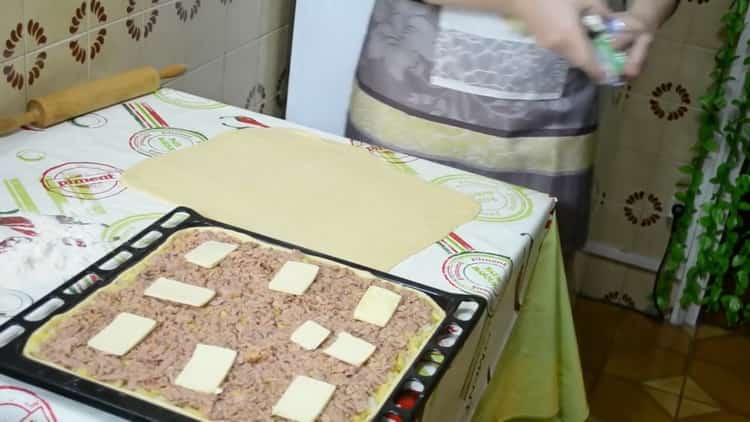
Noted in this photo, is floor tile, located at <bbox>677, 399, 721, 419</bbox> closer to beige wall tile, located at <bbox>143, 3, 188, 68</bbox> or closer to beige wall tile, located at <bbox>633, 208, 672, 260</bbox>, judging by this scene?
beige wall tile, located at <bbox>633, 208, 672, 260</bbox>

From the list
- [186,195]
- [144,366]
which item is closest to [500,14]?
[186,195]

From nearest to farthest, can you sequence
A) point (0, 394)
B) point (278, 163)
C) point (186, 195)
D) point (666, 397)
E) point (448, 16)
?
1. point (0, 394)
2. point (186, 195)
3. point (278, 163)
4. point (448, 16)
5. point (666, 397)

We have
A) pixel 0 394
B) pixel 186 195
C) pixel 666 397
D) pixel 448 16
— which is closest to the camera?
pixel 0 394

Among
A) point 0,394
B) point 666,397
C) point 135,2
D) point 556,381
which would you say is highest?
point 135,2

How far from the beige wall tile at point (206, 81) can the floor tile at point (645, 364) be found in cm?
113

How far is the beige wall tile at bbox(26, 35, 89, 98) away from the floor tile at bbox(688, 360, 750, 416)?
1537mm

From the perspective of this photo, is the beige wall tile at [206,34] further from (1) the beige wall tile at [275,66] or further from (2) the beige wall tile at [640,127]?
(2) the beige wall tile at [640,127]

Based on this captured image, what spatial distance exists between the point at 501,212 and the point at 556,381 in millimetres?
266

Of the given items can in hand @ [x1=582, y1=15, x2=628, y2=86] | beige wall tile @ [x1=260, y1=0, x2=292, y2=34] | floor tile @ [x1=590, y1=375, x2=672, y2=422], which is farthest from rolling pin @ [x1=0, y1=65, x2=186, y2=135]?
floor tile @ [x1=590, y1=375, x2=672, y2=422]

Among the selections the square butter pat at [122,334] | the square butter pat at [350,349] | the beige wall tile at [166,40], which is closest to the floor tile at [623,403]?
the beige wall tile at [166,40]

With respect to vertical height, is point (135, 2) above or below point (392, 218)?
above

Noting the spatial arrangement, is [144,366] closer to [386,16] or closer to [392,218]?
[392,218]

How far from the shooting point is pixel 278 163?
1105mm

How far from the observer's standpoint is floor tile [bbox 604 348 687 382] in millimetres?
2047
